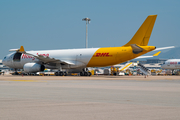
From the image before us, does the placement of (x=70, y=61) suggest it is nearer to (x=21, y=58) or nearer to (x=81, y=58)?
(x=81, y=58)

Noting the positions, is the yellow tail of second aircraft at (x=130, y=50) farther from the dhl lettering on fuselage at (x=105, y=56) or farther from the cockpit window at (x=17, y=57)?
the cockpit window at (x=17, y=57)

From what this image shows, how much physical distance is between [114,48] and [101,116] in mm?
32610

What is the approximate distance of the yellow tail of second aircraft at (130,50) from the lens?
36219 millimetres

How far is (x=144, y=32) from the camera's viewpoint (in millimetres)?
36625

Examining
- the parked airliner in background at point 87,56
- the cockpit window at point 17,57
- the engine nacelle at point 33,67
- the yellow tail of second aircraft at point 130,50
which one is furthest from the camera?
the cockpit window at point 17,57

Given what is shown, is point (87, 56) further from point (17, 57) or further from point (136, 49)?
point (17, 57)

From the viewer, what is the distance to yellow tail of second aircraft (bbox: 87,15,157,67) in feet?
119

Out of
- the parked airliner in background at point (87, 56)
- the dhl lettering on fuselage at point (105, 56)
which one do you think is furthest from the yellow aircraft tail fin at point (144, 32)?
the dhl lettering on fuselage at point (105, 56)

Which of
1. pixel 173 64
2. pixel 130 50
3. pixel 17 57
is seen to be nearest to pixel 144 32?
pixel 130 50

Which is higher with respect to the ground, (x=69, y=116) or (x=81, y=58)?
(x=81, y=58)

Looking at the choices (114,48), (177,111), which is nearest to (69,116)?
(177,111)

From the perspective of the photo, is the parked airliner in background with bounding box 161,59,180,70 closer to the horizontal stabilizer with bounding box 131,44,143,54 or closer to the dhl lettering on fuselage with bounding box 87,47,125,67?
the dhl lettering on fuselage with bounding box 87,47,125,67

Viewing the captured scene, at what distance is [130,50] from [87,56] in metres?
7.12

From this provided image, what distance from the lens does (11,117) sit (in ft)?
21.3
